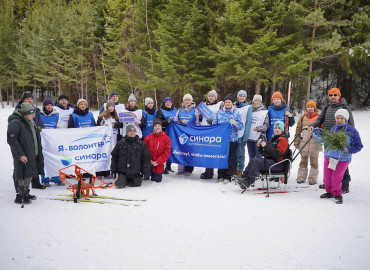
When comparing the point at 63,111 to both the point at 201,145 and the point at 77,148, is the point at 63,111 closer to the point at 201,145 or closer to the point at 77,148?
the point at 77,148

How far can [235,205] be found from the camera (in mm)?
5578

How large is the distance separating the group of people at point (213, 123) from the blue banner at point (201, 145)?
16 centimetres

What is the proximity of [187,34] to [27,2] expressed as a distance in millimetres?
41347

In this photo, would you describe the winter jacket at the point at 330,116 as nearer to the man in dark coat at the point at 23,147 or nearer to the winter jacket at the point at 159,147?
the winter jacket at the point at 159,147

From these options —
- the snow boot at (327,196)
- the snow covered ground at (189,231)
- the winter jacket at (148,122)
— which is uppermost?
the winter jacket at (148,122)

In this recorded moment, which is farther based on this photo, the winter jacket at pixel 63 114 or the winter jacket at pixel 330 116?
the winter jacket at pixel 63 114

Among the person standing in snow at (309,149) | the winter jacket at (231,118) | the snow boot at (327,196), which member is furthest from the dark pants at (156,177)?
the snow boot at (327,196)

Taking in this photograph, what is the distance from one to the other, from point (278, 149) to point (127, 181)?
3.61 metres

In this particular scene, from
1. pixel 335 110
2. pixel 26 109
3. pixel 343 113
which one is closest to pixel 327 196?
pixel 343 113

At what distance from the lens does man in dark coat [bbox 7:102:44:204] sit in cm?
522

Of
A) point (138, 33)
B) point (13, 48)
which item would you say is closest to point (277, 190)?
point (138, 33)

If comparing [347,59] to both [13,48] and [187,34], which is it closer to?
[187,34]

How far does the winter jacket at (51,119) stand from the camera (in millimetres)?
7019

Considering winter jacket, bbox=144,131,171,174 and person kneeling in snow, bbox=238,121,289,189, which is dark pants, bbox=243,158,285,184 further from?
winter jacket, bbox=144,131,171,174
